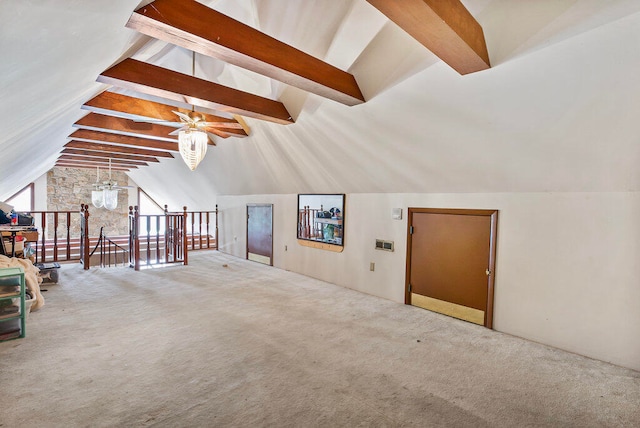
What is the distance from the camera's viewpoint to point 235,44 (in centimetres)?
221

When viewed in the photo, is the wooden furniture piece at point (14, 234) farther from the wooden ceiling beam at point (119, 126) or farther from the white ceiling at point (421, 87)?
the wooden ceiling beam at point (119, 126)

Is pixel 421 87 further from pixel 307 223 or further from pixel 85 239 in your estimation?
pixel 85 239

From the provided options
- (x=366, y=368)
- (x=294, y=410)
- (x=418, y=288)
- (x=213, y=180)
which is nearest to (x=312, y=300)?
(x=418, y=288)

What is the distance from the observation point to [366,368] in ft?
8.45

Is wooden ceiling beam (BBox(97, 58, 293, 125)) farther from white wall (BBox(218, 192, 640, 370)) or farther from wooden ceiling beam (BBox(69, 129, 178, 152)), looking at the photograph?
wooden ceiling beam (BBox(69, 129, 178, 152))

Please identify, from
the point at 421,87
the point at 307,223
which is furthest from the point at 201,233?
the point at 421,87

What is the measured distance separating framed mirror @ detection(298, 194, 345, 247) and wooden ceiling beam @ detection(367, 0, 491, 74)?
3.13m

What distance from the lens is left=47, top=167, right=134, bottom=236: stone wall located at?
1006 cm

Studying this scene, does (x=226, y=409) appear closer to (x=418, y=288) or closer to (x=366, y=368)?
(x=366, y=368)

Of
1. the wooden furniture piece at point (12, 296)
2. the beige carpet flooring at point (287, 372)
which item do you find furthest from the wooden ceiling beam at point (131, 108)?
the beige carpet flooring at point (287, 372)

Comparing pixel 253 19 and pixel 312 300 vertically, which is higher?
pixel 253 19

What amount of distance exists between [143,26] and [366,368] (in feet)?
9.61

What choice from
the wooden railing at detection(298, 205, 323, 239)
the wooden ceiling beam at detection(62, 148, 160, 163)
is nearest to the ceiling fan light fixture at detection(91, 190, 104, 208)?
the wooden ceiling beam at detection(62, 148, 160, 163)

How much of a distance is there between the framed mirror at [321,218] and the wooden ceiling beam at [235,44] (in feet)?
7.98
